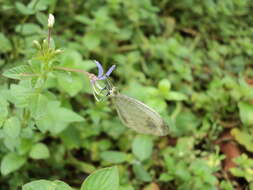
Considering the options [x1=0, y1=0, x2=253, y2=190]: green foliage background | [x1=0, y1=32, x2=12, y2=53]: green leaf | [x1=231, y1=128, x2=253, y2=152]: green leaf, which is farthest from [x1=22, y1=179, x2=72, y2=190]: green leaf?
[x1=231, y1=128, x2=253, y2=152]: green leaf

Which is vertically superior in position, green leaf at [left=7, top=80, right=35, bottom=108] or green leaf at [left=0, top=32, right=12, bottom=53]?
green leaf at [left=7, top=80, right=35, bottom=108]

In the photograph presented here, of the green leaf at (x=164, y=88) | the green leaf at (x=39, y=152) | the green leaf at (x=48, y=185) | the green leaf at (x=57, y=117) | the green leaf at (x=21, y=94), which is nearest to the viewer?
the green leaf at (x=48, y=185)

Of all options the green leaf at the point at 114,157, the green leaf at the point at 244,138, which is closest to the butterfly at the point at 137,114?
the green leaf at the point at 114,157

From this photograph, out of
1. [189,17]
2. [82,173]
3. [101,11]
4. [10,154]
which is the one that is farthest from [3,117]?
[189,17]

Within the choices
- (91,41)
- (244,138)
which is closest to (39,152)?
(91,41)

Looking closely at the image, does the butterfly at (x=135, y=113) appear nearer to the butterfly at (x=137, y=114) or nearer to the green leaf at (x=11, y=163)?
the butterfly at (x=137, y=114)

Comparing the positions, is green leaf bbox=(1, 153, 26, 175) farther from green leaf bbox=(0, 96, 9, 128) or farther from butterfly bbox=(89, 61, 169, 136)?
butterfly bbox=(89, 61, 169, 136)

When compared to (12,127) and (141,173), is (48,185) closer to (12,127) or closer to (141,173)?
(12,127)
